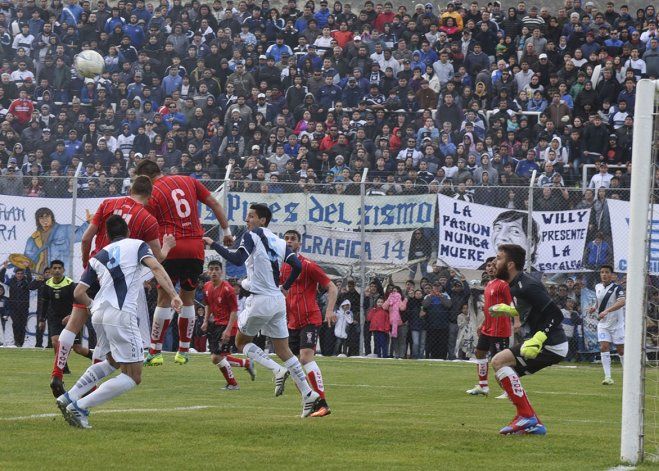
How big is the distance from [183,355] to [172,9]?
68.6 ft

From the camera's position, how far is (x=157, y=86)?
33.0 meters

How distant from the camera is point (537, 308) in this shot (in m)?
11.9

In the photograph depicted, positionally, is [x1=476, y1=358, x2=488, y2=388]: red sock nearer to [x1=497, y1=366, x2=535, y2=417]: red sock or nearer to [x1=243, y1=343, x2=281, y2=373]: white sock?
[x1=243, y1=343, x2=281, y2=373]: white sock

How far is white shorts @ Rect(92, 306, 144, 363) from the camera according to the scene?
35.3ft

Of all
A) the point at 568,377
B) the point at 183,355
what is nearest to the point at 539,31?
the point at 568,377

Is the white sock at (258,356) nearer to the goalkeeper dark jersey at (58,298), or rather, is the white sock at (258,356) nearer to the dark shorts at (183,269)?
the dark shorts at (183,269)

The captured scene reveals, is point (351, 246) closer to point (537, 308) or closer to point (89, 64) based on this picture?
point (89, 64)

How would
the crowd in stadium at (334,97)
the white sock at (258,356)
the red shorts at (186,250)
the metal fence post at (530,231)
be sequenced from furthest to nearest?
the crowd in stadium at (334,97)
the metal fence post at (530,231)
the white sock at (258,356)
the red shorts at (186,250)

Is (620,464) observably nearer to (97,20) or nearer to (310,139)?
(310,139)

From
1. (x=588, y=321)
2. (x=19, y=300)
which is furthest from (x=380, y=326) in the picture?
(x=19, y=300)

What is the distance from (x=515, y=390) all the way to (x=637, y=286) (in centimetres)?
227

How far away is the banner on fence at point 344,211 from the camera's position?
26.0 metres

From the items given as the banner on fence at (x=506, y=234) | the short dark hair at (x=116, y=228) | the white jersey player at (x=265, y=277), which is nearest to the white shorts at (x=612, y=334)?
the banner on fence at (x=506, y=234)

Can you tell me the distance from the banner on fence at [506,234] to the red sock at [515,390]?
13.8 m
